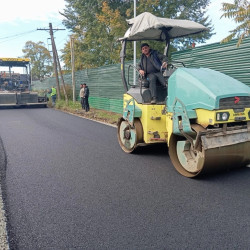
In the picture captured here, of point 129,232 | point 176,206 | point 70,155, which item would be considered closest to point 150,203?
point 176,206

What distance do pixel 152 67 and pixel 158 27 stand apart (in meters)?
0.79

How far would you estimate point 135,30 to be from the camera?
5.02 metres

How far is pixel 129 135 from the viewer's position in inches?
212

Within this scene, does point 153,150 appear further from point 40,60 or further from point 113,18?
point 40,60

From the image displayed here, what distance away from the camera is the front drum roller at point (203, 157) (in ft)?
11.7

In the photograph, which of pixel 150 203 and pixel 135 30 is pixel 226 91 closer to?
pixel 150 203

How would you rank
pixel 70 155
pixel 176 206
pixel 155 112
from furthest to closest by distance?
pixel 70 155
pixel 155 112
pixel 176 206

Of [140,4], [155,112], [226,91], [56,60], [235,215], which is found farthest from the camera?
[56,60]

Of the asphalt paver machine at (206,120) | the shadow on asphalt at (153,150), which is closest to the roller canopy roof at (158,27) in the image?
the asphalt paver machine at (206,120)

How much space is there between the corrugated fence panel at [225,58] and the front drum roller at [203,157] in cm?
291

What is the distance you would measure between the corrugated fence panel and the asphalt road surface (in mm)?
2901

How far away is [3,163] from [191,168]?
10.8ft

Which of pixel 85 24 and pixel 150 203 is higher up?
pixel 85 24

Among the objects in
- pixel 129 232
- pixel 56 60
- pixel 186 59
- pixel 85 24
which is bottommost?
pixel 129 232
